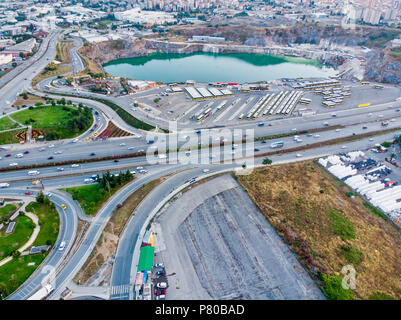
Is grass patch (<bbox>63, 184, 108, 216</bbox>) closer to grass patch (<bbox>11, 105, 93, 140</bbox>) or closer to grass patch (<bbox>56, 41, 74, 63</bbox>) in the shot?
grass patch (<bbox>11, 105, 93, 140</bbox>)

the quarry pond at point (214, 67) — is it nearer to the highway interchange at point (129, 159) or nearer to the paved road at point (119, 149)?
the highway interchange at point (129, 159)

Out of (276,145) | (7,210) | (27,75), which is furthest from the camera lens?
(27,75)

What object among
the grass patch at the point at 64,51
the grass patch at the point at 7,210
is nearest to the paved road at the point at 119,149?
the grass patch at the point at 7,210

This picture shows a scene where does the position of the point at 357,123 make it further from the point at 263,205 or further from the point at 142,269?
the point at 142,269

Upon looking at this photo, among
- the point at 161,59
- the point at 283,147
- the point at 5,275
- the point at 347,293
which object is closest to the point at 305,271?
the point at 347,293

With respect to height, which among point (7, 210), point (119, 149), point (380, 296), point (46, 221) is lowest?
point (380, 296)

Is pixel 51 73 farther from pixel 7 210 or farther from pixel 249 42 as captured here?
pixel 249 42

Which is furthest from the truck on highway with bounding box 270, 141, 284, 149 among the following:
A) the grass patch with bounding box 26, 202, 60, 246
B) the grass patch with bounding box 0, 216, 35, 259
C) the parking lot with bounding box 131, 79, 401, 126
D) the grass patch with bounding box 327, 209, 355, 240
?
the grass patch with bounding box 0, 216, 35, 259

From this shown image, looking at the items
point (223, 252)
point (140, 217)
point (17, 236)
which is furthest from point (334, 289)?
point (17, 236)
